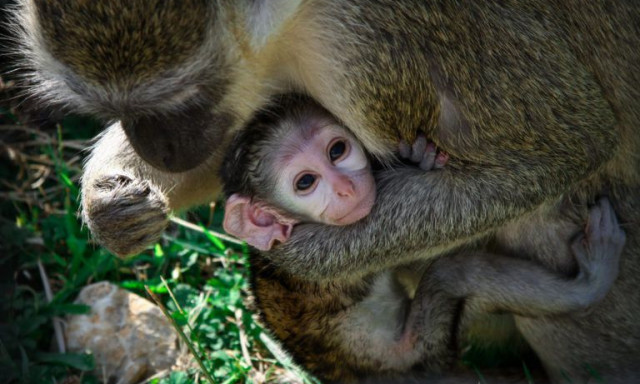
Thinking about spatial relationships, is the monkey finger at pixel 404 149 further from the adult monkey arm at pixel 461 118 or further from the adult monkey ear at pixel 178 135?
the adult monkey ear at pixel 178 135

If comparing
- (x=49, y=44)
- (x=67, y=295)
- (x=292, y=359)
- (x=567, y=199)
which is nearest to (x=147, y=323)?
(x=67, y=295)

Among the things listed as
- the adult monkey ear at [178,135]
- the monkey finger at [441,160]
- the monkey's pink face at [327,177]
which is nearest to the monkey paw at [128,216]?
the adult monkey ear at [178,135]

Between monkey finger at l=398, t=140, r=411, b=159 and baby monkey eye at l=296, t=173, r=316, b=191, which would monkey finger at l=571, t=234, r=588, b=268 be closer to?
monkey finger at l=398, t=140, r=411, b=159

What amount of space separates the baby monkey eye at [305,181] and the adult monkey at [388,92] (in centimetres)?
24

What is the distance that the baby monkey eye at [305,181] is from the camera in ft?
14.7

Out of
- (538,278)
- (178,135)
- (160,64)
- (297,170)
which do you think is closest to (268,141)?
(297,170)

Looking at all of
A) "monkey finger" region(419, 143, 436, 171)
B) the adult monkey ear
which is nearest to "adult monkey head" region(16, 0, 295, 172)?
the adult monkey ear

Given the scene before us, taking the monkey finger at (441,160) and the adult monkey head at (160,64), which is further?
the monkey finger at (441,160)

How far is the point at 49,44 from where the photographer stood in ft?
12.9

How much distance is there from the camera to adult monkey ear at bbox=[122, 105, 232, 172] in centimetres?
402

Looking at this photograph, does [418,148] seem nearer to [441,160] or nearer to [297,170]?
[441,160]

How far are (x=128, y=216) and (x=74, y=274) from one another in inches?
50.7

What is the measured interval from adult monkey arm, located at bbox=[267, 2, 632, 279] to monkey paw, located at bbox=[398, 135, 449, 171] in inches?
1.7

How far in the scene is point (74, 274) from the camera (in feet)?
18.7
